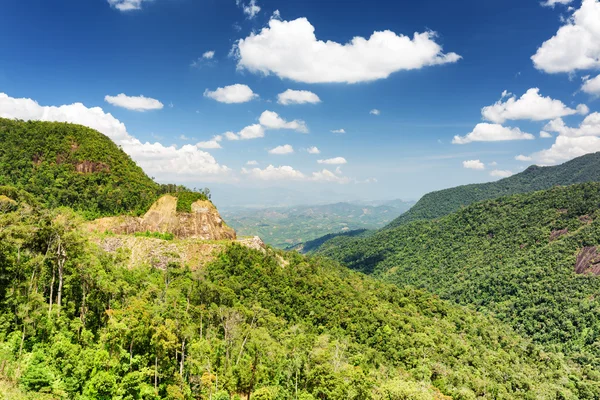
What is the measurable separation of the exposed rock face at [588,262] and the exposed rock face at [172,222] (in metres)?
161

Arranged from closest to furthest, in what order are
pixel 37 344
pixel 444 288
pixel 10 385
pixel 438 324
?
pixel 10 385 < pixel 37 344 < pixel 438 324 < pixel 444 288

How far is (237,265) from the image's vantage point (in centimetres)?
8519

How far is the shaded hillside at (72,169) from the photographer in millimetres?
94812

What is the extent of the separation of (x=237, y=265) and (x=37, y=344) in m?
53.2

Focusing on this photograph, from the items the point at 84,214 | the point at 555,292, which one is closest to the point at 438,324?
the point at 555,292

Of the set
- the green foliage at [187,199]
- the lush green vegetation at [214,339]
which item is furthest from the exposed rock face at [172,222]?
the lush green vegetation at [214,339]

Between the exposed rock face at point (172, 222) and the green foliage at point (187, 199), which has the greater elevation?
the green foliage at point (187, 199)

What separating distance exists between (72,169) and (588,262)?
708 feet

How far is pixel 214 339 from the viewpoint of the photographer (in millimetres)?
49969

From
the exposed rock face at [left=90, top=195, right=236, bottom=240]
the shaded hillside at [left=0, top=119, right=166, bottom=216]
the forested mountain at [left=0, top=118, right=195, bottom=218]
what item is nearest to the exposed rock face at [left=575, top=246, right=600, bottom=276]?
the exposed rock face at [left=90, top=195, right=236, bottom=240]

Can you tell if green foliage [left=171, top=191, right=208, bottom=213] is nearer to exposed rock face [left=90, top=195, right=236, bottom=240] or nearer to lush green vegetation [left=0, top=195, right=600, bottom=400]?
exposed rock face [left=90, top=195, right=236, bottom=240]

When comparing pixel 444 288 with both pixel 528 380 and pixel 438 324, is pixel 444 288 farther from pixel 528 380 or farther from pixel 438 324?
pixel 528 380

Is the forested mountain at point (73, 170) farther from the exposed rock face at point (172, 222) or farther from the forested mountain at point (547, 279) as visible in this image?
the forested mountain at point (547, 279)

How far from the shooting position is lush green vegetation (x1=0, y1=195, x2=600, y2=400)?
33.0 metres
